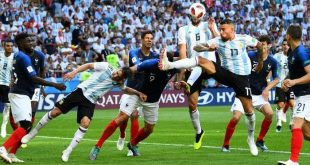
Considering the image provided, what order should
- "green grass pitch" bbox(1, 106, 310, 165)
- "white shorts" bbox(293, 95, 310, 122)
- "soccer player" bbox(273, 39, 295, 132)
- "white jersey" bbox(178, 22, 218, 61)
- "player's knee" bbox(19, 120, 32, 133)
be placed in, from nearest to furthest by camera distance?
"white shorts" bbox(293, 95, 310, 122) < "player's knee" bbox(19, 120, 32, 133) < "green grass pitch" bbox(1, 106, 310, 165) < "white jersey" bbox(178, 22, 218, 61) < "soccer player" bbox(273, 39, 295, 132)

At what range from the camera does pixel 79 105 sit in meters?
16.8

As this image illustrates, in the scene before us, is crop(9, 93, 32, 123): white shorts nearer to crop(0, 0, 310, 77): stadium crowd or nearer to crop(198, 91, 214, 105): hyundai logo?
crop(0, 0, 310, 77): stadium crowd

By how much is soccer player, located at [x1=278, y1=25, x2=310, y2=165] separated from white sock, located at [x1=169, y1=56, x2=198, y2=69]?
7.46ft

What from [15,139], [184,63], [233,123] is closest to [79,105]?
[15,139]

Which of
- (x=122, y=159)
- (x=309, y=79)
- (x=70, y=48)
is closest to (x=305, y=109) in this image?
(x=309, y=79)

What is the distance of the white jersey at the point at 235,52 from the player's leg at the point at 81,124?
284cm

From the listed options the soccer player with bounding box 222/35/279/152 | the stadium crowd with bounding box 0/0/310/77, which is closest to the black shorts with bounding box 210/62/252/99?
the soccer player with bounding box 222/35/279/152

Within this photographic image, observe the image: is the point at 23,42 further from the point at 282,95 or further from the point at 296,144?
the point at 282,95

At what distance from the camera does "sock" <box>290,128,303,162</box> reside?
1452 centimetres

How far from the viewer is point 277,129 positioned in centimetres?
2522

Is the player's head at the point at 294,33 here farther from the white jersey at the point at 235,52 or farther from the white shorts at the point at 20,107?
the white shorts at the point at 20,107

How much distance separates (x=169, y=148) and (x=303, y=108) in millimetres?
5386

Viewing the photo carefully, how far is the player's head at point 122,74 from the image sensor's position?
653 inches

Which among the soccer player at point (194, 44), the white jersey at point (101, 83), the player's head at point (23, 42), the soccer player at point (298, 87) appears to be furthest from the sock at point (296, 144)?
the player's head at point (23, 42)
